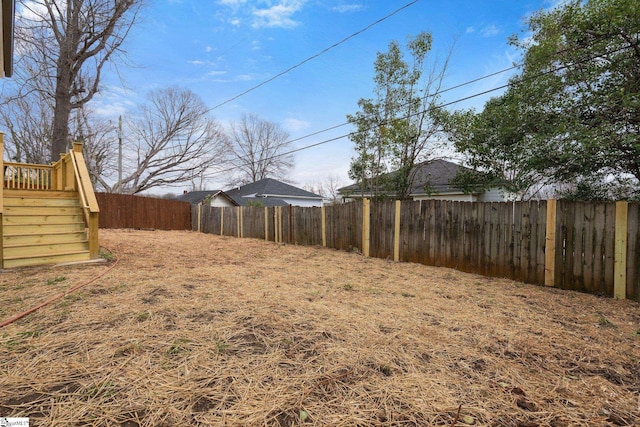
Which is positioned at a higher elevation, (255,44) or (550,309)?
(255,44)

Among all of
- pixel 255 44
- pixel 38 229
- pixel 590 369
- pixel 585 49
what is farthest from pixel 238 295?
pixel 255 44

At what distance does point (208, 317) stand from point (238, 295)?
2.25ft

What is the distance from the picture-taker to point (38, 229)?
15.9 feet

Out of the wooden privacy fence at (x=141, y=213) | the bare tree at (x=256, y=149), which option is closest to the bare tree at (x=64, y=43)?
the wooden privacy fence at (x=141, y=213)

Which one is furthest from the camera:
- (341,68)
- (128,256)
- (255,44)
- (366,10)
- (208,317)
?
(255,44)

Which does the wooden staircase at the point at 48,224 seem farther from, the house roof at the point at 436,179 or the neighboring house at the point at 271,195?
the neighboring house at the point at 271,195

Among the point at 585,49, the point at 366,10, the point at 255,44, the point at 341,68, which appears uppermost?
the point at 255,44

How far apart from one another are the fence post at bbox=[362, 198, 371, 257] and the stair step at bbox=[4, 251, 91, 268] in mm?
5217

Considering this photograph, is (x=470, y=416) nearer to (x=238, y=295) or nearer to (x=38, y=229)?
(x=238, y=295)

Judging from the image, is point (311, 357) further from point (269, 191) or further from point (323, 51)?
point (269, 191)

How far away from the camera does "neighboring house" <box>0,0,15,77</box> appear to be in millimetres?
3784

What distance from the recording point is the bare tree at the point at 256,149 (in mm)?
26922

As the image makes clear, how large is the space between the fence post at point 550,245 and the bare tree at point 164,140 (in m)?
19.7

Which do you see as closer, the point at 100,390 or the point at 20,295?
the point at 100,390
